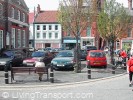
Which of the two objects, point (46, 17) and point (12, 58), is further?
point (46, 17)

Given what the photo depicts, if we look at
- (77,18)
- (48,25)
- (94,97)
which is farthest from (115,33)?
(48,25)

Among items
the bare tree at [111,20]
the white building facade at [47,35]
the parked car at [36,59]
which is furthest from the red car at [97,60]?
the white building facade at [47,35]

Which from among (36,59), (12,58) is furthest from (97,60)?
(12,58)

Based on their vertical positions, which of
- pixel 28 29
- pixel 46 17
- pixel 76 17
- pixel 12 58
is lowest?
pixel 12 58

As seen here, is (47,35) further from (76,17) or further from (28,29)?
(76,17)

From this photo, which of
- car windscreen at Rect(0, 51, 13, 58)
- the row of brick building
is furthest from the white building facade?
car windscreen at Rect(0, 51, 13, 58)

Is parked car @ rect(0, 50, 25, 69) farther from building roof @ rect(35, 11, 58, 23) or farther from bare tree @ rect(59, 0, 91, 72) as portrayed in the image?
building roof @ rect(35, 11, 58, 23)

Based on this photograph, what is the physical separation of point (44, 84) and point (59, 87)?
105cm

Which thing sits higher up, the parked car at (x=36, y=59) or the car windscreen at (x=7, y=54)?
the car windscreen at (x=7, y=54)

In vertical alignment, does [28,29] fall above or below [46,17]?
below

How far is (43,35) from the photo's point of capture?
7862 centimetres

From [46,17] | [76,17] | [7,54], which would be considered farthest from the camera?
[46,17]

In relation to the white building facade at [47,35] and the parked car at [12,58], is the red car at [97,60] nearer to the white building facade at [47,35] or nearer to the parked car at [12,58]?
the parked car at [12,58]

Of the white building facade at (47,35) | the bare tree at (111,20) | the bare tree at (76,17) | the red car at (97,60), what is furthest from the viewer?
the white building facade at (47,35)
